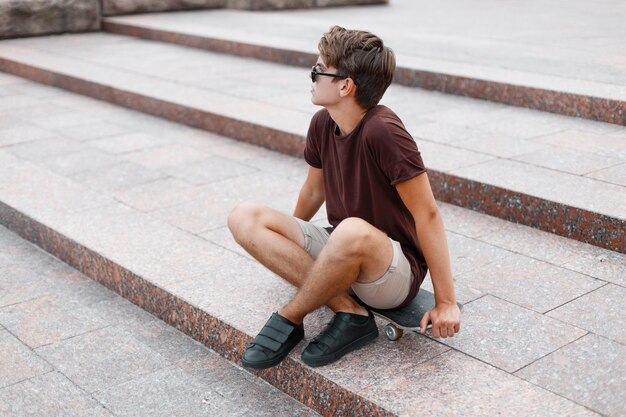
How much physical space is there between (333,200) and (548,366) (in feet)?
3.54

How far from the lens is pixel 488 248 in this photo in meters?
4.40

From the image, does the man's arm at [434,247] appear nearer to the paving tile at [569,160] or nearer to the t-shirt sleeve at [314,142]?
the t-shirt sleeve at [314,142]

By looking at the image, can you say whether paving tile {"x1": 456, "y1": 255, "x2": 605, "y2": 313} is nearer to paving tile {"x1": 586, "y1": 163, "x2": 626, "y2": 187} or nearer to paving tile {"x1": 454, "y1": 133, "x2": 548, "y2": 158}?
paving tile {"x1": 586, "y1": 163, "x2": 626, "y2": 187}

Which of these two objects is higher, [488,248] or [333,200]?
[333,200]

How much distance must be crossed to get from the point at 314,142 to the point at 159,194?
82.0 inches

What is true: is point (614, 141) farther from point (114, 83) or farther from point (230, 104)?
point (114, 83)

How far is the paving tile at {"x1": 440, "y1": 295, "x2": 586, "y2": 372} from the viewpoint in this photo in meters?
3.25

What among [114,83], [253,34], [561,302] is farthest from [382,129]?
[253,34]

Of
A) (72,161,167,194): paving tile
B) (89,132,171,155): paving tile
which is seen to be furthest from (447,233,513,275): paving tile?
(89,132,171,155): paving tile

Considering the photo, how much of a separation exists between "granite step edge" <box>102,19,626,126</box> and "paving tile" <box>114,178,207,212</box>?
268 centimetres

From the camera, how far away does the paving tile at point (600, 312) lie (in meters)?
3.46

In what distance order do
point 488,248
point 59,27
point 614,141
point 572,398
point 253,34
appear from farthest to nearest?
point 59,27 → point 253,34 → point 614,141 → point 488,248 → point 572,398

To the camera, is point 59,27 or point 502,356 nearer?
point 502,356

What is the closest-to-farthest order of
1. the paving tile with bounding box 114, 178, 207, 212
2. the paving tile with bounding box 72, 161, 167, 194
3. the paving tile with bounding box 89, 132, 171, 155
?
1. the paving tile with bounding box 114, 178, 207, 212
2. the paving tile with bounding box 72, 161, 167, 194
3. the paving tile with bounding box 89, 132, 171, 155
